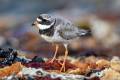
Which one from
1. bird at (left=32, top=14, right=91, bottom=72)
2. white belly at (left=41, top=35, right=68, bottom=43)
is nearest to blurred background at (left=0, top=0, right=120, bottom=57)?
bird at (left=32, top=14, right=91, bottom=72)

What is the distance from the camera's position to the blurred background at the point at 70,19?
97.4ft

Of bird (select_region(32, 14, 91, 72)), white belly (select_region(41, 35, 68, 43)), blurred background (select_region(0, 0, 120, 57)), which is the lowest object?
white belly (select_region(41, 35, 68, 43))

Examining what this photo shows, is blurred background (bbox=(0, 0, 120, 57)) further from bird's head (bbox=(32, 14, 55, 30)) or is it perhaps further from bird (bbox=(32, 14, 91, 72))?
bird's head (bbox=(32, 14, 55, 30))

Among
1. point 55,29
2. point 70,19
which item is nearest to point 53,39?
point 55,29

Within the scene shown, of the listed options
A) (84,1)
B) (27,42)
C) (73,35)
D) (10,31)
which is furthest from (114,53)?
(84,1)

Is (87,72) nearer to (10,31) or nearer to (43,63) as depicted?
(43,63)

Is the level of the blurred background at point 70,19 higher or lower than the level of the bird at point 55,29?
higher

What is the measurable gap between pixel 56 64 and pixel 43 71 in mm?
1214

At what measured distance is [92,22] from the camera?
116ft

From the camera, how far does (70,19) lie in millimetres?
39125

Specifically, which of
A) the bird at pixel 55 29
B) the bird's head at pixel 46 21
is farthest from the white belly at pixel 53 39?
the bird's head at pixel 46 21

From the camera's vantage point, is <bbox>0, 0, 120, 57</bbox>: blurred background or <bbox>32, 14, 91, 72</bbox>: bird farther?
<bbox>0, 0, 120, 57</bbox>: blurred background

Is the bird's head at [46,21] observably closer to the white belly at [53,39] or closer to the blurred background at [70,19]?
the white belly at [53,39]

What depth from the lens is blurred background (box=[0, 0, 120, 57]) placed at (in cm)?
2969
